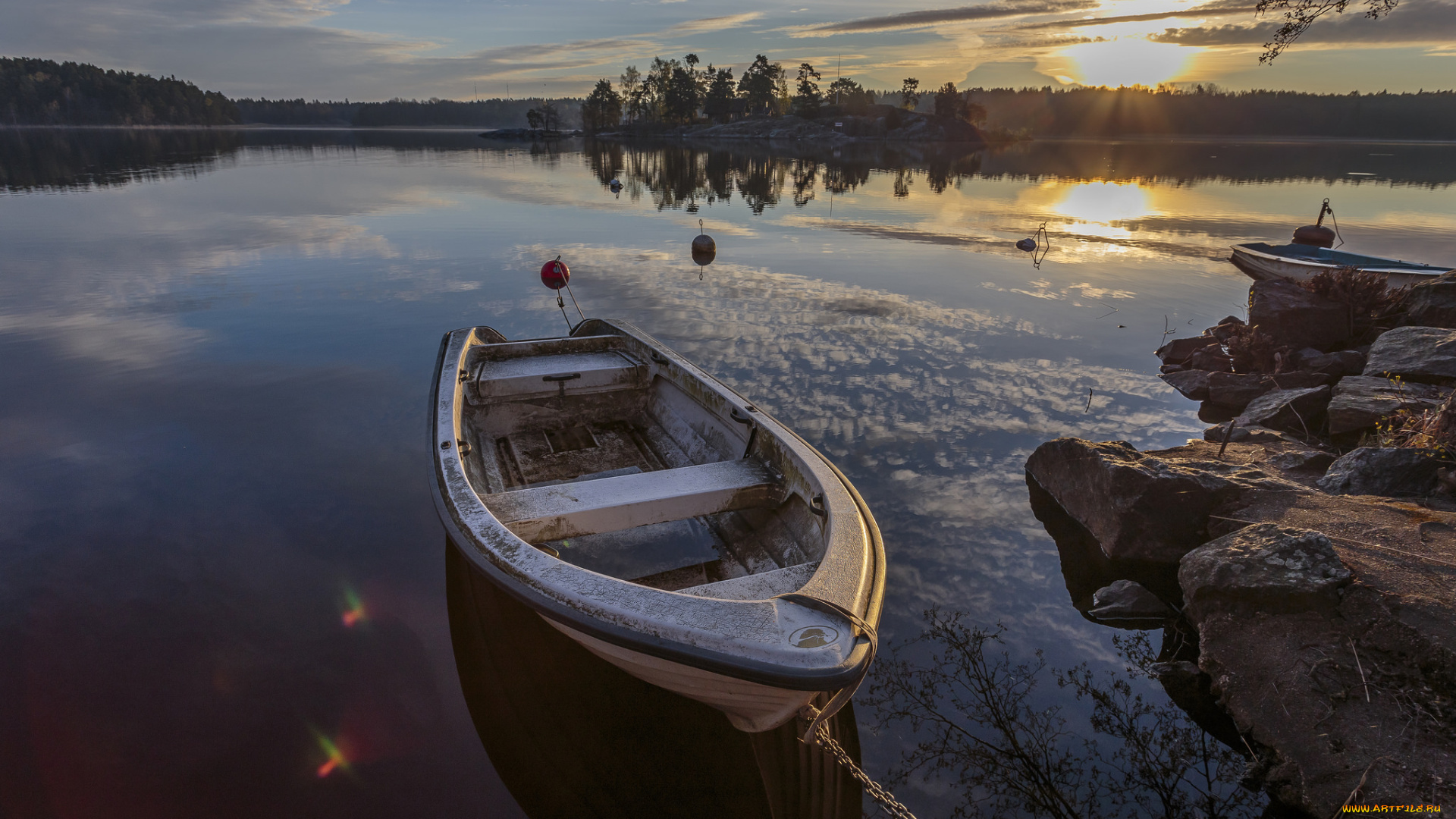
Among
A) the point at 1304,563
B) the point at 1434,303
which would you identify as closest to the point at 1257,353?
the point at 1434,303

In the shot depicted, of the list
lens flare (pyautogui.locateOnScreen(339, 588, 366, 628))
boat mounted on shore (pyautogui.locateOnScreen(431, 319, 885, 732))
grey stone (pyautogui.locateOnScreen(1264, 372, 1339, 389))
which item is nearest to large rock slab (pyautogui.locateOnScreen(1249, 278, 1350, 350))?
grey stone (pyautogui.locateOnScreen(1264, 372, 1339, 389))

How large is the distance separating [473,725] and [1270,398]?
472 inches

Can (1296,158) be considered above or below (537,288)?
above

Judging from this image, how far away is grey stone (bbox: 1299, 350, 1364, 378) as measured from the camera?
37.2 ft

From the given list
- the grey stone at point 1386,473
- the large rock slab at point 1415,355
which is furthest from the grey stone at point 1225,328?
the grey stone at point 1386,473

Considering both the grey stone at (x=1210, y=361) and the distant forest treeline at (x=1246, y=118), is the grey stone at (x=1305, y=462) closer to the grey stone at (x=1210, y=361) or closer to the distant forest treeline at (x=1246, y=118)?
the grey stone at (x=1210, y=361)

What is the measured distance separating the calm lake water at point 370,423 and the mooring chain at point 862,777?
0.98 m

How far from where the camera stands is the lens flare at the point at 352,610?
20.9 ft

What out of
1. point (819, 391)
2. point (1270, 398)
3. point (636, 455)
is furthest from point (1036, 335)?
point (636, 455)

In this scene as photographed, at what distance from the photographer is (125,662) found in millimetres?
5703

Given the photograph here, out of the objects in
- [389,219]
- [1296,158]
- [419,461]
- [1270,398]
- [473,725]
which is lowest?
[473,725]

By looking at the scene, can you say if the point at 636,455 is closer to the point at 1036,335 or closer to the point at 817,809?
the point at 817,809

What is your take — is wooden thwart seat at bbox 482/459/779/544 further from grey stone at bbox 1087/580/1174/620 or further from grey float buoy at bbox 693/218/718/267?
grey float buoy at bbox 693/218/718/267

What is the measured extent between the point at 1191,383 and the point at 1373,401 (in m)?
3.28
